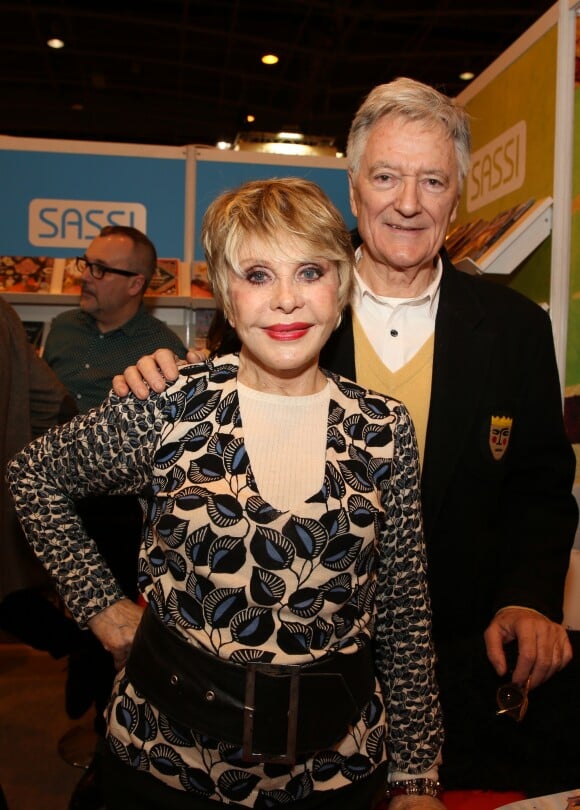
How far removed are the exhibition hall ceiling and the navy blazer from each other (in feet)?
23.1

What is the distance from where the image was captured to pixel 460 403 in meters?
1.82

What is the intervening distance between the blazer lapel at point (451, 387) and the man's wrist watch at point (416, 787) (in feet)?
1.82

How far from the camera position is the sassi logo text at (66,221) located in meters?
4.75

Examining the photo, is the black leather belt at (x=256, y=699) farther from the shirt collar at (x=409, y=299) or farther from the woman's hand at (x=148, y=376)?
the shirt collar at (x=409, y=299)

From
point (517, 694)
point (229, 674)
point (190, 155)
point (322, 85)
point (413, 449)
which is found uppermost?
point (322, 85)

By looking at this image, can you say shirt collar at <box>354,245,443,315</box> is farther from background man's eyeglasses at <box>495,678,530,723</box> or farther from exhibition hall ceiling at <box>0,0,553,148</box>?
exhibition hall ceiling at <box>0,0,553,148</box>

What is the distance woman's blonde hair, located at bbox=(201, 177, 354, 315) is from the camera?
53.4 inches

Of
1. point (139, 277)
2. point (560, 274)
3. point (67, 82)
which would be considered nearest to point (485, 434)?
point (560, 274)

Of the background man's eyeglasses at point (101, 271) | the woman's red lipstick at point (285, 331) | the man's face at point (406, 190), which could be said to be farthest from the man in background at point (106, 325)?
the woman's red lipstick at point (285, 331)

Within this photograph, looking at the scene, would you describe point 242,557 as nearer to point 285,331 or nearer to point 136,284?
point 285,331

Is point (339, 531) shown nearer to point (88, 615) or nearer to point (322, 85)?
point (88, 615)

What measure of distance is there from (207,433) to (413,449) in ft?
1.28

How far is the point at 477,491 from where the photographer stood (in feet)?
6.08

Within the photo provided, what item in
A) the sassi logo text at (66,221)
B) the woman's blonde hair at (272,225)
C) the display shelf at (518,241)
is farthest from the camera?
the sassi logo text at (66,221)
